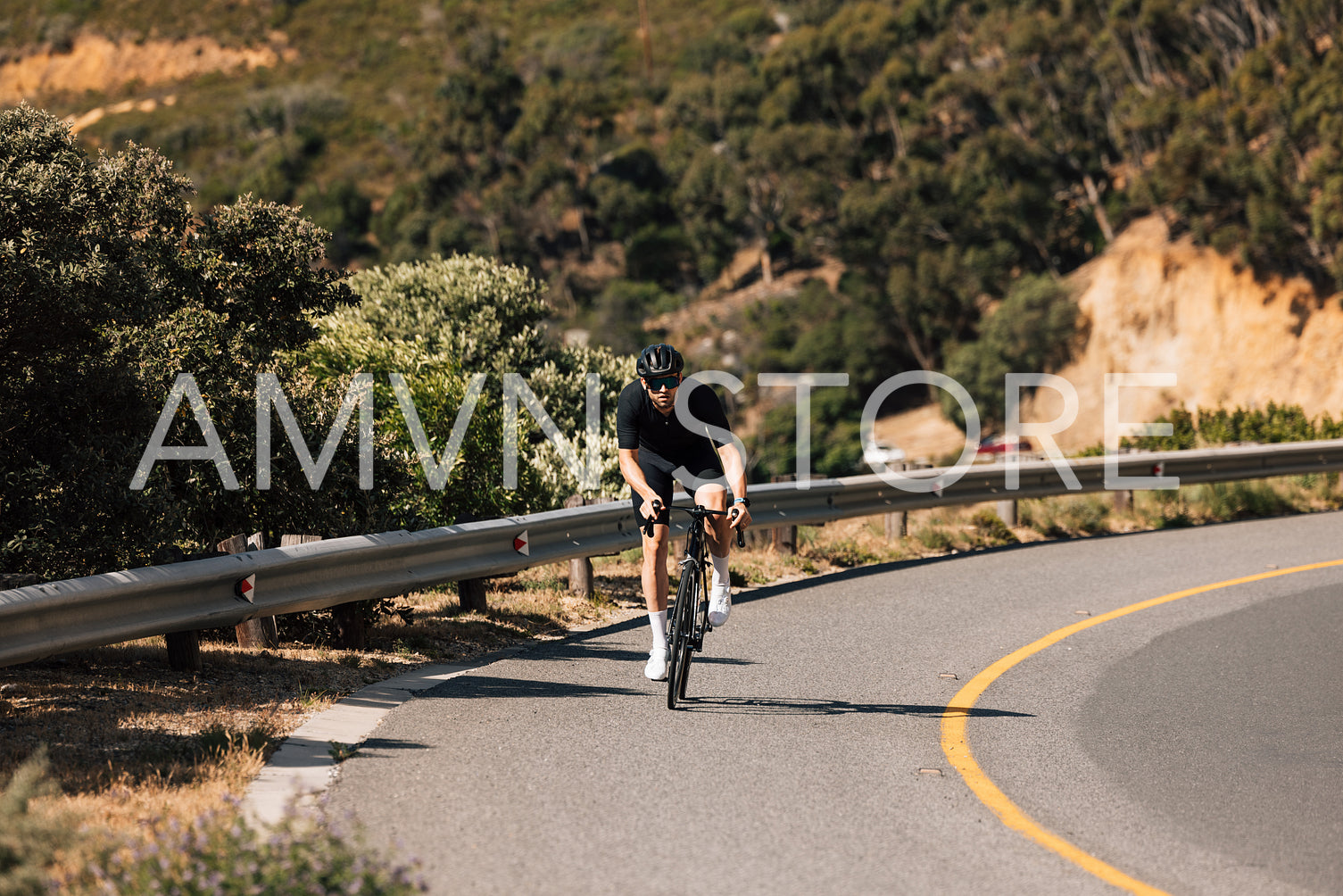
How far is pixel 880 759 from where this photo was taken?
236 inches

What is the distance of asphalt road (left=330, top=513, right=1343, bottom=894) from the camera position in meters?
4.61

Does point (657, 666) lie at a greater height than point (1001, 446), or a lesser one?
lesser

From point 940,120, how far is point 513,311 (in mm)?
51892

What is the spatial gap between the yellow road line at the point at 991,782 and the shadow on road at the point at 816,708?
8cm

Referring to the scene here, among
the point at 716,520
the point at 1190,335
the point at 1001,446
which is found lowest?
the point at 1001,446

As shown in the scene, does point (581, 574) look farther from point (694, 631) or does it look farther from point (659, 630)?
point (694, 631)

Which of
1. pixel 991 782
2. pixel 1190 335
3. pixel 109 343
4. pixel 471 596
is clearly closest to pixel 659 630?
pixel 991 782

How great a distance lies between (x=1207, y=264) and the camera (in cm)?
5066

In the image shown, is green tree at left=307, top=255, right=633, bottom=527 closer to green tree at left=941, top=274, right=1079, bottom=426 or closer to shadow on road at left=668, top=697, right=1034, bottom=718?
shadow on road at left=668, top=697, right=1034, bottom=718

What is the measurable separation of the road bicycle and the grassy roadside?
1806 mm

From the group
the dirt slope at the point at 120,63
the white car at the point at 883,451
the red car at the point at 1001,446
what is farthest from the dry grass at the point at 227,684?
the dirt slope at the point at 120,63

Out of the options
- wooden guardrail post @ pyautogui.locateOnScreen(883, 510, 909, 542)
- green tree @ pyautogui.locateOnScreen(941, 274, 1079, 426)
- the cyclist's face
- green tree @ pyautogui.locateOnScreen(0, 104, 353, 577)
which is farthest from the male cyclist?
green tree @ pyautogui.locateOnScreen(941, 274, 1079, 426)

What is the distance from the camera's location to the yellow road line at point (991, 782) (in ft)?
15.1

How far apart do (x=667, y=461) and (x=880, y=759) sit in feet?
6.79
